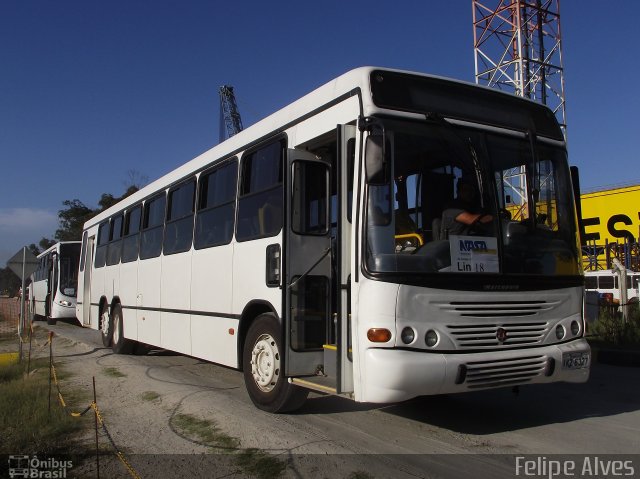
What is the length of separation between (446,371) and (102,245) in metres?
11.8

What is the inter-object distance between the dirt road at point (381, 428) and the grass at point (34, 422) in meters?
0.47

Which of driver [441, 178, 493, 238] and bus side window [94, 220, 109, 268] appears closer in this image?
driver [441, 178, 493, 238]

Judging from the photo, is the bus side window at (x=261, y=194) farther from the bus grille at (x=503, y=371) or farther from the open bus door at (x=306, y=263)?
the bus grille at (x=503, y=371)

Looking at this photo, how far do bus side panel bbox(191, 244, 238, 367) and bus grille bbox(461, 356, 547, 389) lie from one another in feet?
10.2

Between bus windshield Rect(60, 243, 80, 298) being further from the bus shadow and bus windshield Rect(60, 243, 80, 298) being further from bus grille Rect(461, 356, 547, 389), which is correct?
bus grille Rect(461, 356, 547, 389)

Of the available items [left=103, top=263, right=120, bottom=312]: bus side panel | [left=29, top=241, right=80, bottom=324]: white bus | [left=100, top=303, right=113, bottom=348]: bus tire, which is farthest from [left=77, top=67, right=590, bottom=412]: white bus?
[left=29, top=241, right=80, bottom=324]: white bus

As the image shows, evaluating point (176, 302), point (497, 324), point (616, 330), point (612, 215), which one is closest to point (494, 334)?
point (497, 324)

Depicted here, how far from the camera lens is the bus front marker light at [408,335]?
4.91 m

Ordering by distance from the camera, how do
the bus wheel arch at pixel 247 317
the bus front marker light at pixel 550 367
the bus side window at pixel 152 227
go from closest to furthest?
1. the bus front marker light at pixel 550 367
2. the bus wheel arch at pixel 247 317
3. the bus side window at pixel 152 227

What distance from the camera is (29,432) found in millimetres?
5648

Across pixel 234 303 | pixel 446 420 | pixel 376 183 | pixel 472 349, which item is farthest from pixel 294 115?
pixel 446 420

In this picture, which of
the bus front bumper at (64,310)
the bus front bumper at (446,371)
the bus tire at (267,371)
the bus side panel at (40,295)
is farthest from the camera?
the bus side panel at (40,295)

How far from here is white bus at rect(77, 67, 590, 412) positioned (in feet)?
16.4

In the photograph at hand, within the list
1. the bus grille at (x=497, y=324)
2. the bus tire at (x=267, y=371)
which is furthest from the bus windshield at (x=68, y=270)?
the bus grille at (x=497, y=324)
